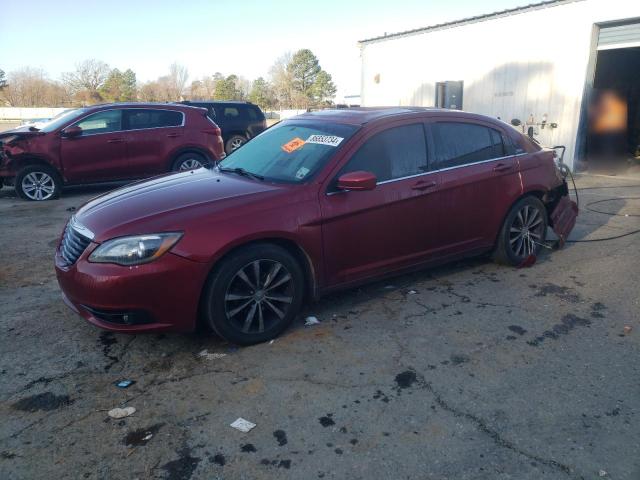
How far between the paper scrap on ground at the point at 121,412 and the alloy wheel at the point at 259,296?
0.87m

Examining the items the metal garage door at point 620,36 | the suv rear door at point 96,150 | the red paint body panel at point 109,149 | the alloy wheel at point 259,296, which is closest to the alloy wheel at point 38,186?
the red paint body panel at point 109,149

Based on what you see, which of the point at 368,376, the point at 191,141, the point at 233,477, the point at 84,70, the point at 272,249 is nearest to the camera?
the point at 233,477

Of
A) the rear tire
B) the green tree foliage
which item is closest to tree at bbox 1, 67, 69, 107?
the green tree foliage

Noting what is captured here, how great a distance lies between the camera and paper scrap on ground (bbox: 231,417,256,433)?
2.73m

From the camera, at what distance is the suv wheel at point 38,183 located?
30.0ft

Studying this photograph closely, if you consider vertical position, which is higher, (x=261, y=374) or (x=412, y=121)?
(x=412, y=121)

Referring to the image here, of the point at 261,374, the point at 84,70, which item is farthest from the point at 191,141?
the point at 84,70

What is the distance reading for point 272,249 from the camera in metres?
3.57

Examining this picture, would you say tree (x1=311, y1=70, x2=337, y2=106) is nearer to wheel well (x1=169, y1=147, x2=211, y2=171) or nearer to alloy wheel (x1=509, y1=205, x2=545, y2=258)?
wheel well (x1=169, y1=147, x2=211, y2=171)

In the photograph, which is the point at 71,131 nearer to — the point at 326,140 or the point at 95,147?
the point at 95,147

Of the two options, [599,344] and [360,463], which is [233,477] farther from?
[599,344]

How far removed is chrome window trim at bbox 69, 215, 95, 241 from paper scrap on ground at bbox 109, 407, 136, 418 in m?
1.16

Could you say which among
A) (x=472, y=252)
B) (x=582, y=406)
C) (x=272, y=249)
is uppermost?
(x=272, y=249)

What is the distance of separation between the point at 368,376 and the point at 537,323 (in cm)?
162
